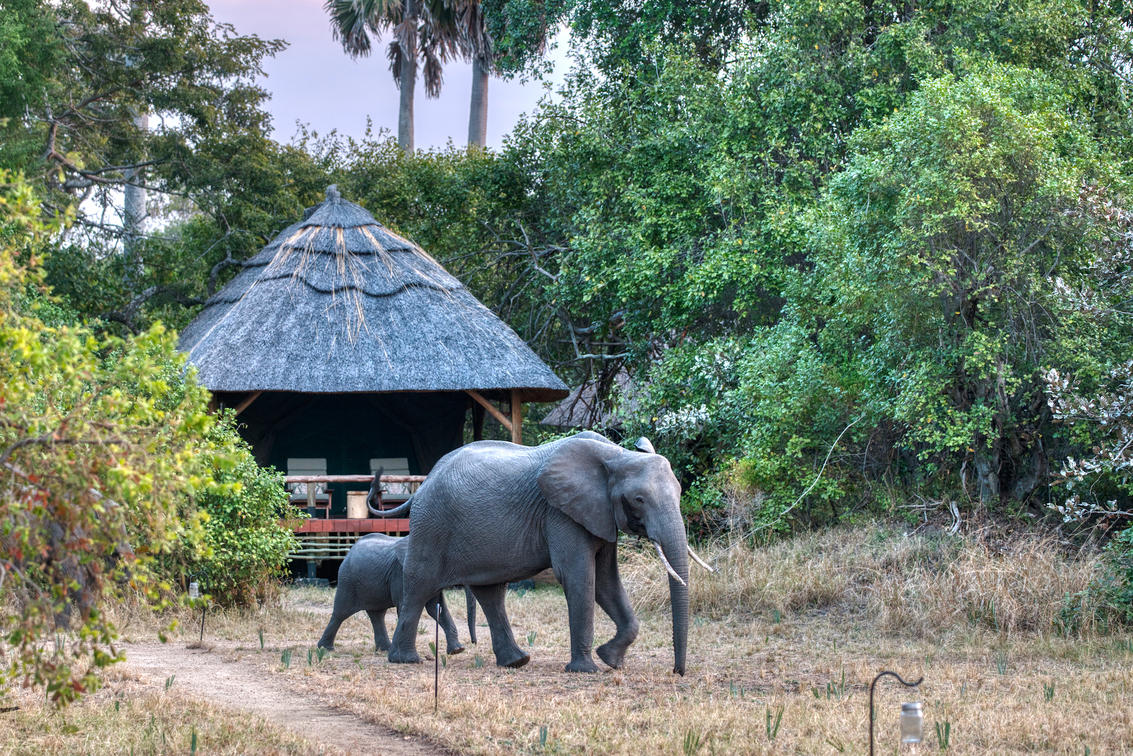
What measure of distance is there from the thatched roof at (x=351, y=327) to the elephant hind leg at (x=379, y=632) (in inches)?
254

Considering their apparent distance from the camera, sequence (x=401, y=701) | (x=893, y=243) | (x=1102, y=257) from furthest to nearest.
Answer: (x=893, y=243), (x=1102, y=257), (x=401, y=701)

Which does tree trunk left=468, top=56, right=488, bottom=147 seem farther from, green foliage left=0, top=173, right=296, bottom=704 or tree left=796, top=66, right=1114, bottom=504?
green foliage left=0, top=173, right=296, bottom=704

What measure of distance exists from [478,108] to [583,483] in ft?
Result: 88.2

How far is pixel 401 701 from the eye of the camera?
722 centimetres

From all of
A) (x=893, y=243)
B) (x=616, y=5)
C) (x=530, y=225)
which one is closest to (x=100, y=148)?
(x=530, y=225)

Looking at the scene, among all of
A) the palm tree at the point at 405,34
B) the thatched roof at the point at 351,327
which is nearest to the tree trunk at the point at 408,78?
the palm tree at the point at 405,34

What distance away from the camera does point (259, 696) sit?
7.72 m

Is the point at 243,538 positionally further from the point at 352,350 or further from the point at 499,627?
the point at 352,350

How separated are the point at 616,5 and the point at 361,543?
497 inches

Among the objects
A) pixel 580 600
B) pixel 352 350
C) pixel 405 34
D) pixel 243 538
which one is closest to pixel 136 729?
pixel 580 600

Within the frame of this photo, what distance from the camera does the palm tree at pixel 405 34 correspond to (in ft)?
99.7

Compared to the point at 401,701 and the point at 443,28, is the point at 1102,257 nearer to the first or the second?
the point at 401,701

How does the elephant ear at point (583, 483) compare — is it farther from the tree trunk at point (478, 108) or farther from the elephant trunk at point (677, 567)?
the tree trunk at point (478, 108)

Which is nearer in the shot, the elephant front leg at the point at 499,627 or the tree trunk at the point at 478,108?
the elephant front leg at the point at 499,627
